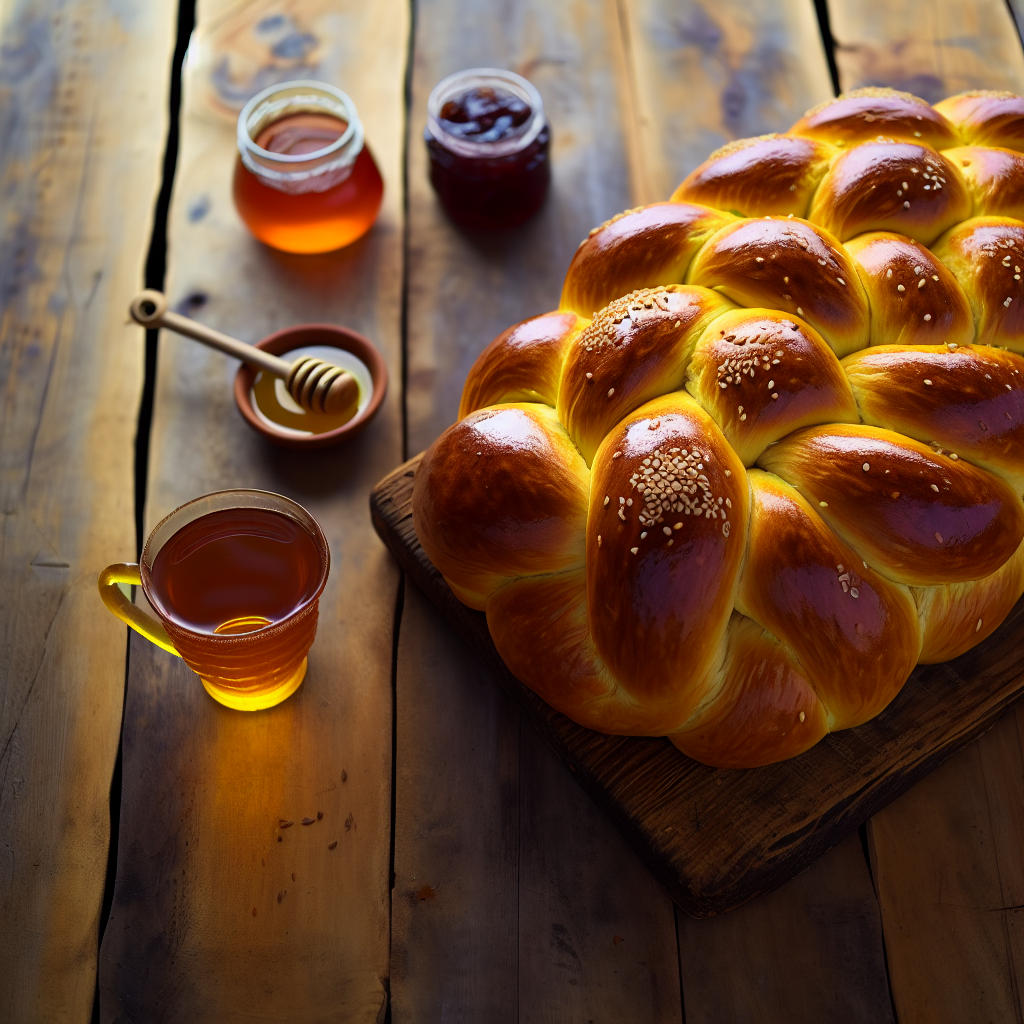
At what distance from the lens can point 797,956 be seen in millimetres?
1083

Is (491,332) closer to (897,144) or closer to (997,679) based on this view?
(897,144)

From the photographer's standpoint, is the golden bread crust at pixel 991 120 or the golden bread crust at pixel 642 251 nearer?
the golden bread crust at pixel 642 251

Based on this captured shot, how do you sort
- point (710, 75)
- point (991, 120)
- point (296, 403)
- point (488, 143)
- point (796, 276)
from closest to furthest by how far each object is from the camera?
point (796, 276)
point (991, 120)
point (296, 403)
point (488, 143)
point (710, 75)

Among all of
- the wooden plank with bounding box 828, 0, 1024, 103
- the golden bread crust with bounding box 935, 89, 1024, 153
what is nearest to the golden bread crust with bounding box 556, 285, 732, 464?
the golden bread crust with bounding box 935, 89, 1024, 153

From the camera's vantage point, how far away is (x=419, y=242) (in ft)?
5.29

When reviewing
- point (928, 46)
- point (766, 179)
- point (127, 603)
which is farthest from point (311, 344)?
point (928, 46)

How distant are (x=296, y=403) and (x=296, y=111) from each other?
18.4 inches

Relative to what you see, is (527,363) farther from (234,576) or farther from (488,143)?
(488,143)

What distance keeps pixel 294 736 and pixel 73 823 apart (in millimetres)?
248

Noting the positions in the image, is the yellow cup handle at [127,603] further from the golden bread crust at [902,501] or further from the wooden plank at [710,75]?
the wooden plank at [710,75]

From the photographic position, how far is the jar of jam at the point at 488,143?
5.02 ft

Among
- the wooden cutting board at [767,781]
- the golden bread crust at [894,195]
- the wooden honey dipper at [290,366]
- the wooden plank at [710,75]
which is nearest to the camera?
the wooden cutting board at [767,781]

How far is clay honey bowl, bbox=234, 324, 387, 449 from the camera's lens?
54.1 inches

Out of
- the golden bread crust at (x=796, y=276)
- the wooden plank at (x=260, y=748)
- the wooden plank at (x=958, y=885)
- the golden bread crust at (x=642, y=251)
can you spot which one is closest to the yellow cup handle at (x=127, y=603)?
the wooden plank at (x=260, y=748)
